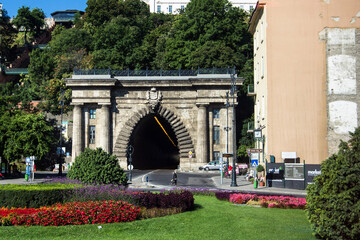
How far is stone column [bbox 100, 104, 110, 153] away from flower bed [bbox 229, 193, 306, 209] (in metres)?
45.6

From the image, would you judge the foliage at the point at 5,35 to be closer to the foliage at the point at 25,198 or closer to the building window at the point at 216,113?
the building window at the point at 216,113

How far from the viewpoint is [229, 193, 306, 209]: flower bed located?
26375 mm

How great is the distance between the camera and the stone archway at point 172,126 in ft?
238

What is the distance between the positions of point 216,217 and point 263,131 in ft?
101

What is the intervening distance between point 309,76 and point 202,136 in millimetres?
24355

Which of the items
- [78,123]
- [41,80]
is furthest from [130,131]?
[41,80]

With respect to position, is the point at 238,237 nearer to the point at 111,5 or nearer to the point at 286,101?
the point at 286,101

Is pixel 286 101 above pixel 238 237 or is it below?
above

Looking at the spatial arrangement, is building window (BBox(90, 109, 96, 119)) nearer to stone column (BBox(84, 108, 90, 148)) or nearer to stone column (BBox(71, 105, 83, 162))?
stone column (BBox(84, 108, 90, 148))

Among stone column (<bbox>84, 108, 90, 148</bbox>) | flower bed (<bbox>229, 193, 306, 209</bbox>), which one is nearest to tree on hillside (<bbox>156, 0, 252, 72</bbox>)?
stone column (<bbox>84, 108, 90, 148</bbox>)

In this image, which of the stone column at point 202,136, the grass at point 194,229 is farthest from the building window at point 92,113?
the grass at point 194,229

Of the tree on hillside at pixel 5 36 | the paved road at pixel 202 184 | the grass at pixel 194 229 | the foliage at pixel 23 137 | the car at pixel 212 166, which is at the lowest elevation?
the grass at pixel 194 229

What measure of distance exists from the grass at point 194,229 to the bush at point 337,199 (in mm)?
1262

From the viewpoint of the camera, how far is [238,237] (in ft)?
59.8
